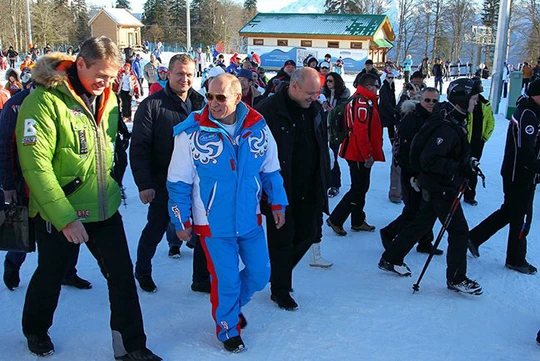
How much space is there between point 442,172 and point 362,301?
4.05ft

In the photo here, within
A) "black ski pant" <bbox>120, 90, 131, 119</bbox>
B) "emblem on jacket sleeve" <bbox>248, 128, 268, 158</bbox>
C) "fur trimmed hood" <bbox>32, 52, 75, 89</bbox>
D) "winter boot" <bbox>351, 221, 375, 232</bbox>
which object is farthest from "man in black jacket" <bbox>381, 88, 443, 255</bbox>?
"black ski pant" <bbox>120, 90, 131, 119</bbox>

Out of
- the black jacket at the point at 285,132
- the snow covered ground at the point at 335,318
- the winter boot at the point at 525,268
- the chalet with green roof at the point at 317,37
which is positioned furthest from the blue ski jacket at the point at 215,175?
the chalet with green roof at the point at 317,37

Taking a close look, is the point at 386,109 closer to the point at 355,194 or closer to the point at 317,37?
the point at 355,194

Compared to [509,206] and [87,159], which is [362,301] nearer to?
[509,206]

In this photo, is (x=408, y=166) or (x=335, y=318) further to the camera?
(x=408, y=166)

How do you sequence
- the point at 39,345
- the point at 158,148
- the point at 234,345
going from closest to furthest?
1. the point at 39,345
2. the point at 234,345
3. the point at 158,148

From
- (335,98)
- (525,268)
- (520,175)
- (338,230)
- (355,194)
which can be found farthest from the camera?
(335,98)

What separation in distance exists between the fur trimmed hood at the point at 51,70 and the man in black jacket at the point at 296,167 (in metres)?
1.51

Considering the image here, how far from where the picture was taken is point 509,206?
486cm

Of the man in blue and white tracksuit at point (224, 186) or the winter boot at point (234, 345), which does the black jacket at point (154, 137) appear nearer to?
the man in blue and white tracksuit at point (224, 186)

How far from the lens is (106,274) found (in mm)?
3133

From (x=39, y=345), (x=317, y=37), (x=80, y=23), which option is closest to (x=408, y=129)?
(x=39, y=345)

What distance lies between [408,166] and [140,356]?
10.1ft

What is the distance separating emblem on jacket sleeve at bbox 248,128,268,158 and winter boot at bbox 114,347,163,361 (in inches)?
54.4
